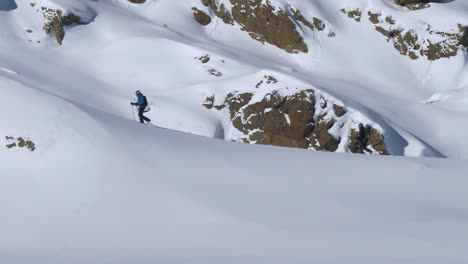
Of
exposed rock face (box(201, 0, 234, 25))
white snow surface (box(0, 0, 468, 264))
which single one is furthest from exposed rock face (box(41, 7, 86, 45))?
white snow surface (box(0, 0, 468, 264))

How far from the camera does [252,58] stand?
95.1ft

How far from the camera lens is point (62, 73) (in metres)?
26.9

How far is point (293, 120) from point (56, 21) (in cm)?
944

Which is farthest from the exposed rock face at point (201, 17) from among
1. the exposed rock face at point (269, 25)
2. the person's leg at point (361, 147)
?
the person's leg at point (361, 147)

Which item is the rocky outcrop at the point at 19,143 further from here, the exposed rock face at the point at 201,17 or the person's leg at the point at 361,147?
the exposed rock face at the point at 201,17

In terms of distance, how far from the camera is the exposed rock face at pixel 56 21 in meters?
29.0

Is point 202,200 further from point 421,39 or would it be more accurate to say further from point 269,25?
point 421,39

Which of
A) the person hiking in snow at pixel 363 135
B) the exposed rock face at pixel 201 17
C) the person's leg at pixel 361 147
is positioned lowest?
the person's leg at pixel 361 147

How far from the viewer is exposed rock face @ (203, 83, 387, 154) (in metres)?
25.4

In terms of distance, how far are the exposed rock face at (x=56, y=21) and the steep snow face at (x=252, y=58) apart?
0.04 metres

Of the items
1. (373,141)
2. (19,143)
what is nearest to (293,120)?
(373,141)

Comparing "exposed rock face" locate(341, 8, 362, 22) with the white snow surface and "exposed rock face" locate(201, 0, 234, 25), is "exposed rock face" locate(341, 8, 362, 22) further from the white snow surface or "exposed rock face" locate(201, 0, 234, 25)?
the white snow surface

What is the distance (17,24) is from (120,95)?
5483 millimetres

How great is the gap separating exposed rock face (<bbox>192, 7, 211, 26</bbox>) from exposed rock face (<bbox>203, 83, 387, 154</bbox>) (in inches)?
276
